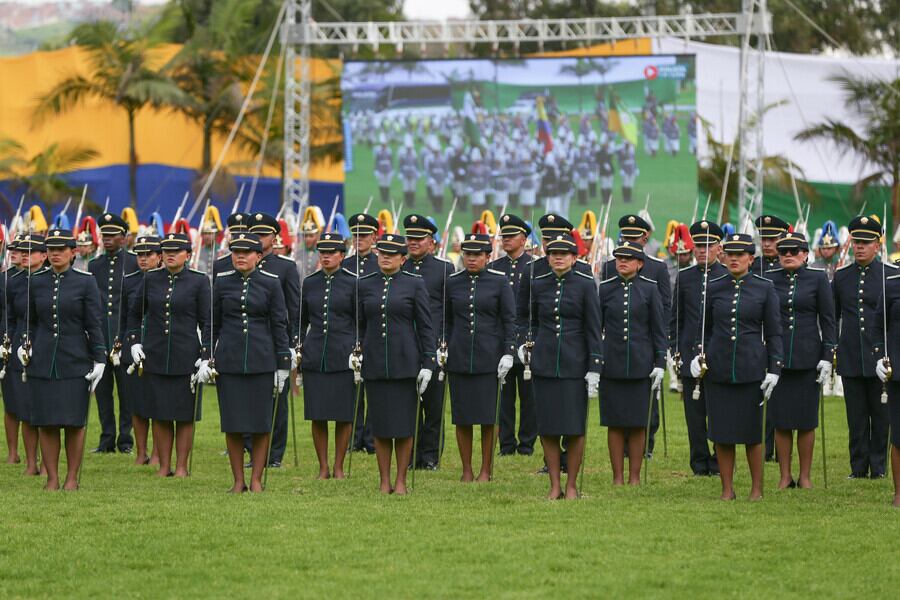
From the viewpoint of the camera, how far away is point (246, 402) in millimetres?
10844

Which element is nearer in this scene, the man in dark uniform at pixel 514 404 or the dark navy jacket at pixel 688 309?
the dark navy jacket at pixel 688 309

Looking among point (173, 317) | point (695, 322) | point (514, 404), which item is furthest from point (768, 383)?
point (173, 317)

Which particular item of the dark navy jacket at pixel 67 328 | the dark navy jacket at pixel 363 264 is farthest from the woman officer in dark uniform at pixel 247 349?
the dark navy jacket at pixel 363 264

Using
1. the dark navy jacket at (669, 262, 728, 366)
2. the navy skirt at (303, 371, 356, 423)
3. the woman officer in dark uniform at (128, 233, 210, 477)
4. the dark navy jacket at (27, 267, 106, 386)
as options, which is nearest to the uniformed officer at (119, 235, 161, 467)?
the woman officer in dark uniform at (128, 233, 210, 477)

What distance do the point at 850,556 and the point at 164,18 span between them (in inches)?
1038

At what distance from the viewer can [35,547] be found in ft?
29.1

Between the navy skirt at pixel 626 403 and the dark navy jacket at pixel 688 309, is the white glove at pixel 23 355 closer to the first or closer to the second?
the navy skirt at pixel 626 403

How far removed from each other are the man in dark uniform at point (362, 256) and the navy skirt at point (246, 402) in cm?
136

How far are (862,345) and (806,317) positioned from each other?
23.1 inches

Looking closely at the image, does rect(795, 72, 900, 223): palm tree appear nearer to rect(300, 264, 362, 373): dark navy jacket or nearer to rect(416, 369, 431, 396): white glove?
rect(300, 264, 362, 373): dark navy jacket

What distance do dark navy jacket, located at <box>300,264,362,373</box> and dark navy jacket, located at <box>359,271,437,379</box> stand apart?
3.13 feet

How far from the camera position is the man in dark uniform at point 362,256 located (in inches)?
498

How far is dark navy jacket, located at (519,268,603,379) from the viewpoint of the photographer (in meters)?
10.6

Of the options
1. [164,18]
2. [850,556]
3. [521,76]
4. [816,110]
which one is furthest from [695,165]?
[850,556]
